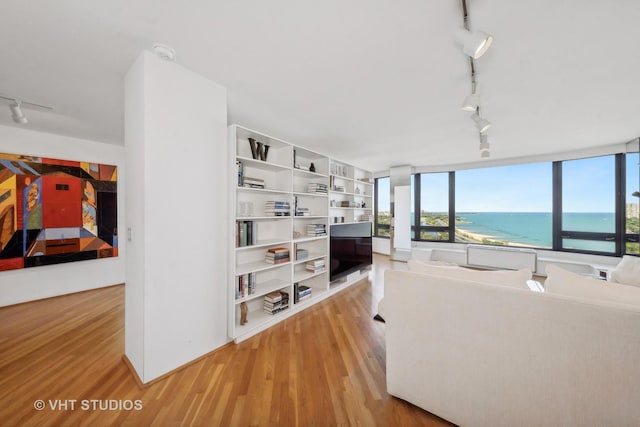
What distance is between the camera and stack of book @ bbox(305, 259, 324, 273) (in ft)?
10.7

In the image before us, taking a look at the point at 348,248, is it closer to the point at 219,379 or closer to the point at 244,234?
the point at 244,234

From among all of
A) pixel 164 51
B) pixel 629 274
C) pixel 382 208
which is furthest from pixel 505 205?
pixel 164 51

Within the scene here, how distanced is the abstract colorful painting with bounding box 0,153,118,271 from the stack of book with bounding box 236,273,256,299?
3.04 meters

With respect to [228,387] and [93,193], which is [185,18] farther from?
[93,193]

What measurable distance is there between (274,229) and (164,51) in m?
1.99

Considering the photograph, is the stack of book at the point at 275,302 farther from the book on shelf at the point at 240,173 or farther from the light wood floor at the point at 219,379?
the book on shelf at the point at 240,173

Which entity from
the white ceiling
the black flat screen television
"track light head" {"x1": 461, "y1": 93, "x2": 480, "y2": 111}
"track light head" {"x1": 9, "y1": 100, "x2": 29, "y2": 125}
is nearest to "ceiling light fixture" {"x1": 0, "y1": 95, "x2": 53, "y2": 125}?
"track light head" {"x1": 9, "y1": 100, "x2": 29, "y2": 125}

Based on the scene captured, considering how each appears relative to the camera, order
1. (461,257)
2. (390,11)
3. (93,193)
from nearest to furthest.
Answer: (390,11)
(93,193)
(461,257)

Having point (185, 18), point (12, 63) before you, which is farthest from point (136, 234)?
point (12, 63)

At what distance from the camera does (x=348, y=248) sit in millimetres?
3826

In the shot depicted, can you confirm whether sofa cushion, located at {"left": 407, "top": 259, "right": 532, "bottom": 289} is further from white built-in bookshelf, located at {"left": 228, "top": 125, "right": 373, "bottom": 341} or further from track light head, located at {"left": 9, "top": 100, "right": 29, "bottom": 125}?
track light head, located at {"left": 9, "top": 100, "right": 29, "bottom": 125}

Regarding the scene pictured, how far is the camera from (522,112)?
2.66 m

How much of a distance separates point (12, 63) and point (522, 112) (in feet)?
16.1

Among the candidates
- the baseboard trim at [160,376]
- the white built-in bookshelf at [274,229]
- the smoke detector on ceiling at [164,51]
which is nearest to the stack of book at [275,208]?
the white built-in bookshelf at [274,229]
